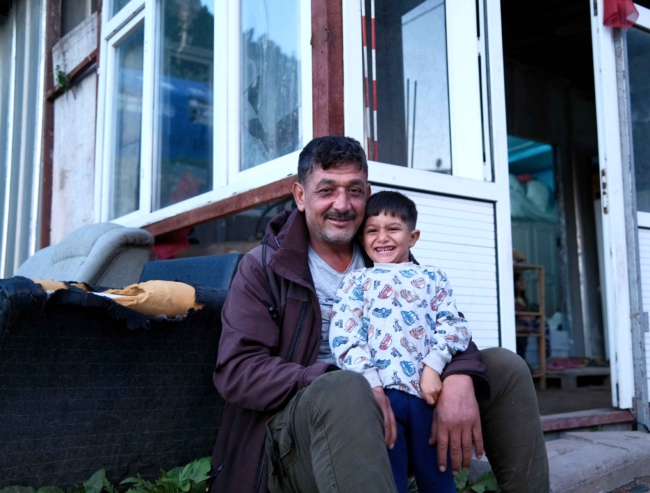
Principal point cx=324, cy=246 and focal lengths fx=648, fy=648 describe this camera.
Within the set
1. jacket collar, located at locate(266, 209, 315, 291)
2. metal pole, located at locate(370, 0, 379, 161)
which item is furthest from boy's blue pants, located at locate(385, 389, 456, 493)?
metal pole, located at locate(370, 0, 379, 161)

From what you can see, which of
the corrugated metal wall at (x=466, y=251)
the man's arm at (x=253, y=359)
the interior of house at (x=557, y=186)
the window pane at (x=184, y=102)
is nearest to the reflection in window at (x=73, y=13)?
the window pane at (x=184, y=102)

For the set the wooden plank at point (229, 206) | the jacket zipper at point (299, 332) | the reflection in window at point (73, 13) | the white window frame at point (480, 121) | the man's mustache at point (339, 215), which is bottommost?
the jacket zipper at point (299, 332)

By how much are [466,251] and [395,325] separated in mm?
A: 1385

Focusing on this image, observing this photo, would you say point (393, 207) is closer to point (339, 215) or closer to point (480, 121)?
point (339, 215)

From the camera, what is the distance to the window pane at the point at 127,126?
4766mm

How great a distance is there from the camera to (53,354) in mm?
1771

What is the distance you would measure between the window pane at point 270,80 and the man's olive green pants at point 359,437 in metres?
1.61

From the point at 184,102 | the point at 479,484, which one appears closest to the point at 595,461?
the point at 479,484

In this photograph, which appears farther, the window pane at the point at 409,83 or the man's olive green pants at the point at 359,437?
the window pane at the point at 409,83

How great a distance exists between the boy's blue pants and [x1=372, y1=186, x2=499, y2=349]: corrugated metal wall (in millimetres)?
1218

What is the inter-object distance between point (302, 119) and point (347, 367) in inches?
62.3

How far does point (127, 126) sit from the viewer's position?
496 centimetres

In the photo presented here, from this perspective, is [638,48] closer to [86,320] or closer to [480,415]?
[480,415]

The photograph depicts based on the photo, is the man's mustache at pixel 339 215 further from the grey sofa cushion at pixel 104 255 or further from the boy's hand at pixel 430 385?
the grey sofa cushion at pixel 104 255
